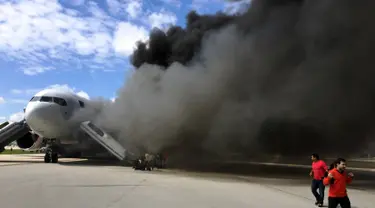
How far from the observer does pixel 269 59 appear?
63.4ft

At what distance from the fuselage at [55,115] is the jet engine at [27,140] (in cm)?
539

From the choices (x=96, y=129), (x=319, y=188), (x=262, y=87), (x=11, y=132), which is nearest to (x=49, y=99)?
(x=96, y=129)

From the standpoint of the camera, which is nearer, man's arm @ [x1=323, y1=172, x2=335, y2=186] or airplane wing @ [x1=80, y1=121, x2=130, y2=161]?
man's arm @ [x1=323, y1=172, x2=335, y2=186]

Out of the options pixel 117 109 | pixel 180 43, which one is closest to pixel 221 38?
pixel 180 43

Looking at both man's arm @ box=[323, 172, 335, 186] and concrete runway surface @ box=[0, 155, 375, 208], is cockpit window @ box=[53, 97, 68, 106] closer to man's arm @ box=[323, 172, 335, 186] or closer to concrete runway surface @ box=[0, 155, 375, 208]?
concrete runway surface @ box=[0, 155, 375, 208]

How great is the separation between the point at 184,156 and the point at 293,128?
8239 millimetres

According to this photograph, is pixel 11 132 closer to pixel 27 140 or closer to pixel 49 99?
pixel 27 140

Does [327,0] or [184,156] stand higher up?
[327,0]

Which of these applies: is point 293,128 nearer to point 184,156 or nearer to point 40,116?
point 184,156

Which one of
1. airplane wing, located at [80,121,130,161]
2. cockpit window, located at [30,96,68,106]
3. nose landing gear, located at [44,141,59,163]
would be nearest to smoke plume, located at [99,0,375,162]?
airplane wing, located at [80,121,130,161]

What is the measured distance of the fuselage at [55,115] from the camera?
2607cm

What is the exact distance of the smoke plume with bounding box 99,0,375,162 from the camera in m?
17.1

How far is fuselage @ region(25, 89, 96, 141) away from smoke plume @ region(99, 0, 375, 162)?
2.29 m

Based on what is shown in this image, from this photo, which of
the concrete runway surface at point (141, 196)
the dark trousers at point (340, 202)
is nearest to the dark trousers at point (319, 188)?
the concrete runway surface at point (141, 196)
